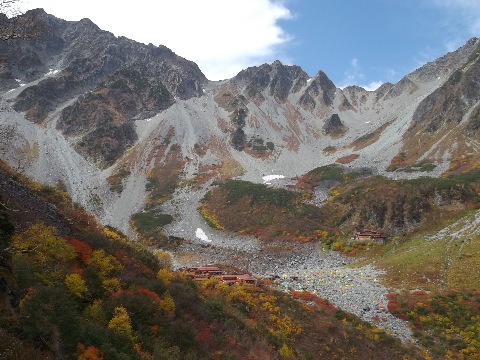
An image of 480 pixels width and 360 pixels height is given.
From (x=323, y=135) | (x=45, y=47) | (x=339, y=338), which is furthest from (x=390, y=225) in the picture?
(x=45, y=47)

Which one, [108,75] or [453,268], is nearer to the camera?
[453,268]

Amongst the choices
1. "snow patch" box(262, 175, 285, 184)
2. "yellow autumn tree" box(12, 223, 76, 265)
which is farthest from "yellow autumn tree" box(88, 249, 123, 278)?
"snow patch" box(262, 175, 285, 184)

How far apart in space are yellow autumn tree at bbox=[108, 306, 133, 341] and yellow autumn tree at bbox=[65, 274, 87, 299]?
1.79 meters

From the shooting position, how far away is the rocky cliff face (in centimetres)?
10994

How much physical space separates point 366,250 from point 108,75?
171m

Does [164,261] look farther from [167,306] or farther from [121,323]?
[121,323]

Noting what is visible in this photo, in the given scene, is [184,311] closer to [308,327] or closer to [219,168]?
[308,327]

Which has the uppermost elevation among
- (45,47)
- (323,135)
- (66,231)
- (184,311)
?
(45,47)

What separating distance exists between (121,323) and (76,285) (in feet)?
9.46

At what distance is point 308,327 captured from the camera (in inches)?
1187

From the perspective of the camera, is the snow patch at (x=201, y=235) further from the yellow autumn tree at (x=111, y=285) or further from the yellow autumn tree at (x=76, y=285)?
the yellow autumn tree at (x=76, y=285)

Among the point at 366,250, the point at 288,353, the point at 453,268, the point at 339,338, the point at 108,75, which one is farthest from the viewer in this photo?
the point at 108,75

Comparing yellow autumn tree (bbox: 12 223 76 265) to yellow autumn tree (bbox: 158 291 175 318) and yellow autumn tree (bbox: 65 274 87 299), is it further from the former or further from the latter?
yellow autumn tree (bbox: 158 291 175 318)

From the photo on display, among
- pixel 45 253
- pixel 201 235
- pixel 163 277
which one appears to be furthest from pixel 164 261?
pixel 201 235
